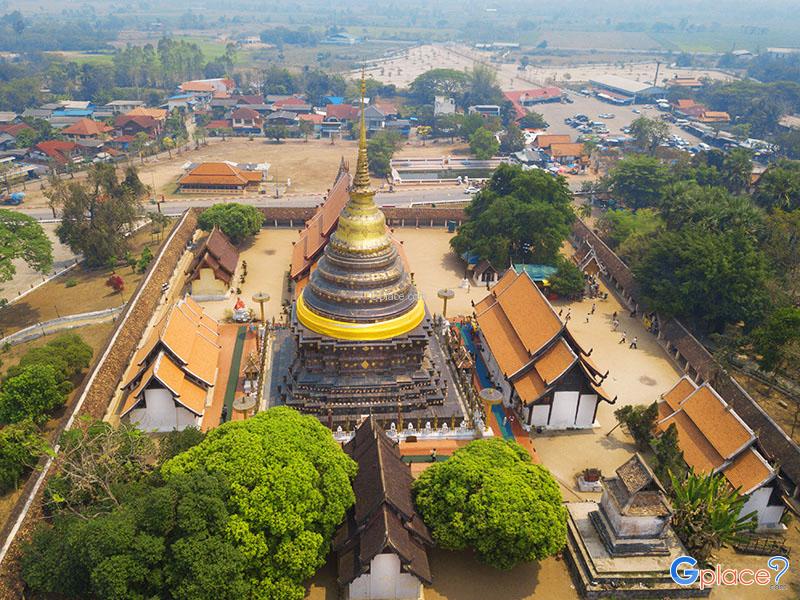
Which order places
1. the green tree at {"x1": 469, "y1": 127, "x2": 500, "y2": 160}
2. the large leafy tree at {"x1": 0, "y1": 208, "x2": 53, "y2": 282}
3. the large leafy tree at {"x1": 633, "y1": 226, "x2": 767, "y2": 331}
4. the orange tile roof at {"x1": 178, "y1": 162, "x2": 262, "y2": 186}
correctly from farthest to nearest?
1. the green tree at {"x1": 469, "y1": 127, "x2": 500, "y2": 160}
2. the orange tile roof at {"x1": 178, "y1": 162, "x2": 262, "y2": 186}
3. the large leafy tree at {"x1": 0, "y1": 208, "x2": 53, "y2": 282}
4. the large leafy tree at {"x1": 633, "y1": 226, "x2": 767, "y2": 331}

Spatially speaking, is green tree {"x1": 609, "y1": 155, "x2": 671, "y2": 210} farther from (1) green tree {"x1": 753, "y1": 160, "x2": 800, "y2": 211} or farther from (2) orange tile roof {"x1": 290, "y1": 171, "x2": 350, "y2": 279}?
(2) orange tile roof {"x1": 290, "y1": 171, "x2": 350, "y2": 279}

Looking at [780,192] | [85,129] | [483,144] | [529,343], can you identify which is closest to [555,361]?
[529,343]

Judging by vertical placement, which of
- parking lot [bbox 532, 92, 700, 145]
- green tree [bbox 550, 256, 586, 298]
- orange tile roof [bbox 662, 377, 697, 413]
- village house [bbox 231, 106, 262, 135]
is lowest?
parking lot [bbox 532, 92, 700, 145]

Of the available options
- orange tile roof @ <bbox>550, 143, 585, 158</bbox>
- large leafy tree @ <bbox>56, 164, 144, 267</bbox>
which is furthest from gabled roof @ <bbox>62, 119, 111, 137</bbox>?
orange tile roof @ <bbox>550, 143, 585, 158</bbox>

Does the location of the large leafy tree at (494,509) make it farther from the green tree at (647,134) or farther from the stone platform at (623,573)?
the green tree at (647,134)

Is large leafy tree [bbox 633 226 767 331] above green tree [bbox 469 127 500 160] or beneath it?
above

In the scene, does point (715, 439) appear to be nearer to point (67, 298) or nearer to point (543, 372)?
point (543, 372)

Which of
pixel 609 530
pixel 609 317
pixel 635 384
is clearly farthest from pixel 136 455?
pixel 609 317

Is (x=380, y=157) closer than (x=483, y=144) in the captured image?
Yes
